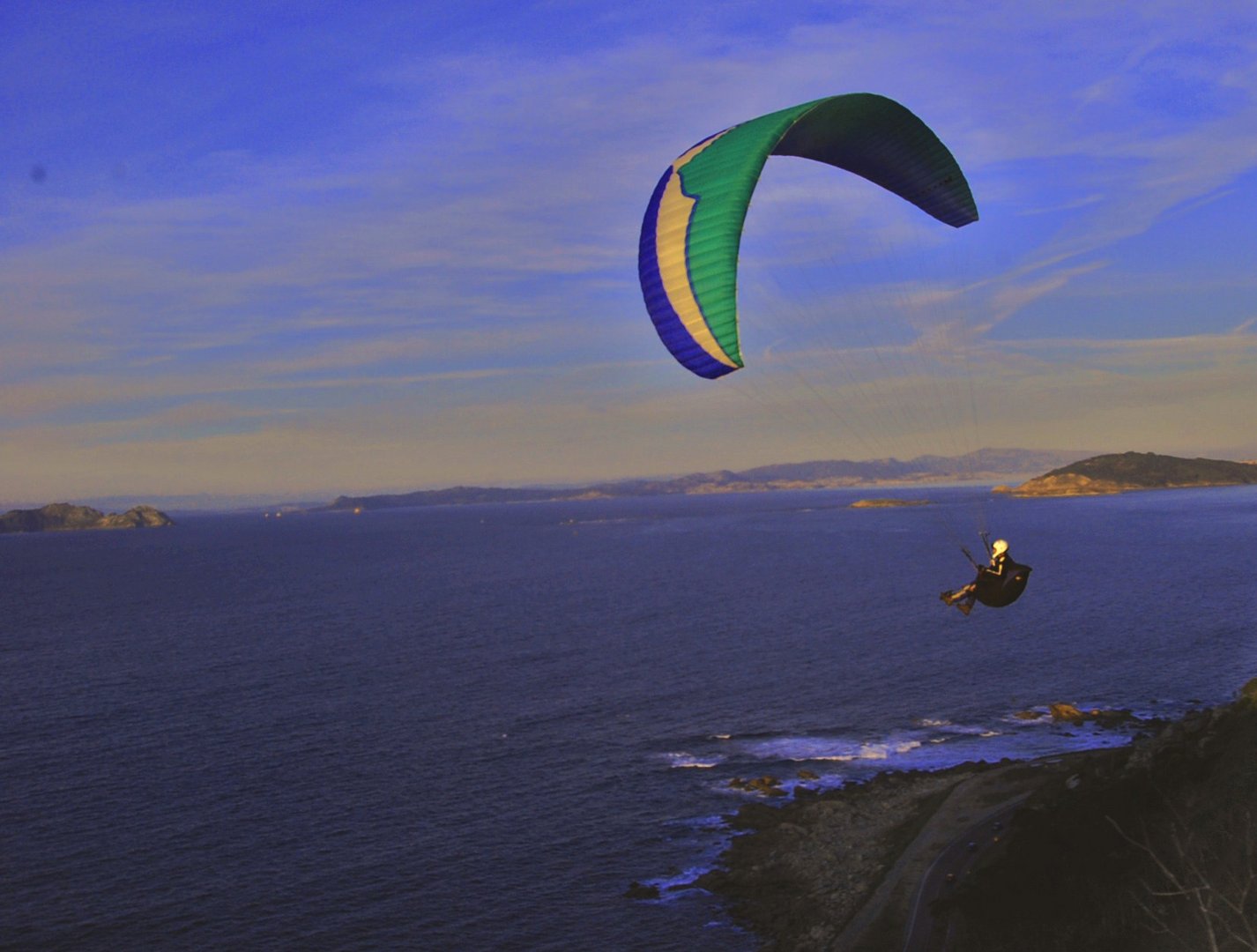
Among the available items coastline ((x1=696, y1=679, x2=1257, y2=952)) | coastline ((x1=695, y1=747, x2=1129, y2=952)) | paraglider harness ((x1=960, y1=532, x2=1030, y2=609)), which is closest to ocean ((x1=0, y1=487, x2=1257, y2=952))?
coastline ((x1=695, y1=747, x2=1129, y2=952))

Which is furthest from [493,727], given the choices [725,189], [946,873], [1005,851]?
[725,189]

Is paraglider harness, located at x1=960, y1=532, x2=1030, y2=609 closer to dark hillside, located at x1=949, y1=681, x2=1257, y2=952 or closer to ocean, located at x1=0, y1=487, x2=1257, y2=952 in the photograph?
dark hillside, located at x1=949, y1=681, x2=1257, y2=952

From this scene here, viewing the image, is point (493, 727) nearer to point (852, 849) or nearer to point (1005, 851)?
point (852, 849)

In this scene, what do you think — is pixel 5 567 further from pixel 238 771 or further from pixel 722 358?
pixel 722 358

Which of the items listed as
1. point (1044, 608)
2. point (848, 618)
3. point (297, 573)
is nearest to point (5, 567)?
point (297, 573)

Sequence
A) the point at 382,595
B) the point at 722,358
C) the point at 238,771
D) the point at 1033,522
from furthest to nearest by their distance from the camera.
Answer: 1. the point at 1033,522
2. the point at 382,595
3. the point at 238,771
4. the point at 722,358

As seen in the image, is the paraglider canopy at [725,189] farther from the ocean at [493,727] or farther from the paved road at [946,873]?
the ocean at [493,727]
